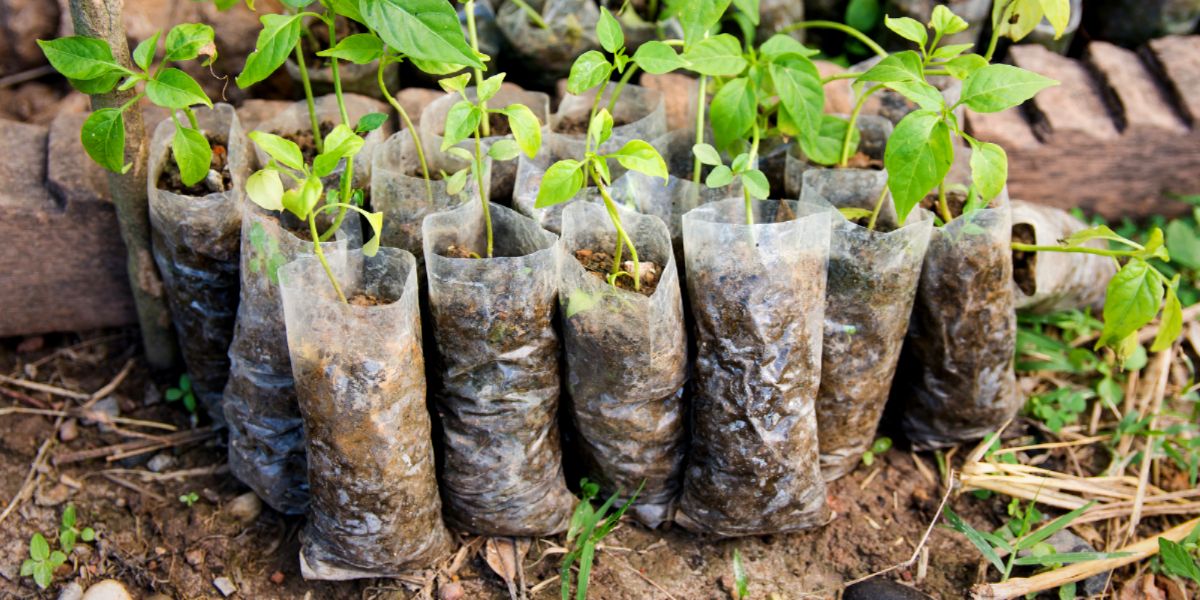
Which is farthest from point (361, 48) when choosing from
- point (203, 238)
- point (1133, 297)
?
point (1133, 297)

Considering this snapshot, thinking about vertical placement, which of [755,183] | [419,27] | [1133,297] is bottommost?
[1133,297]

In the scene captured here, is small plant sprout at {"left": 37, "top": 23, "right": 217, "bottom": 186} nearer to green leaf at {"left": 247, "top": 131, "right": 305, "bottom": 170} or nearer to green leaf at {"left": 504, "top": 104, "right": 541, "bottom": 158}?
green leaf at {"left": 247, "top": 131, "right": 305, "bottom": 170}

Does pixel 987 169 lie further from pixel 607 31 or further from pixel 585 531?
pixel 585 531

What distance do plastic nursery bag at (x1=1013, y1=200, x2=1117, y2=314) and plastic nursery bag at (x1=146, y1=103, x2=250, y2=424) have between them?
5.02 feet

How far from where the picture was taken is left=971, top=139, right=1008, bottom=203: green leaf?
161 centimetres

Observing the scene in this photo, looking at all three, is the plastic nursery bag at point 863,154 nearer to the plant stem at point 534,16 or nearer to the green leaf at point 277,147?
the plant stem at point 534,16

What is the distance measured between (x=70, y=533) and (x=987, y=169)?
1766mm

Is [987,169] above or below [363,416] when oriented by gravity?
above

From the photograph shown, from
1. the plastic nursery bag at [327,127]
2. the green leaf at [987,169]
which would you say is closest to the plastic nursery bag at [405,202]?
the plastic nursery bag at [327,127]

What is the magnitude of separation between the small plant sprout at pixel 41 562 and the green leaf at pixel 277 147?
0.93 meters

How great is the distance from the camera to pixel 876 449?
212 centimetres

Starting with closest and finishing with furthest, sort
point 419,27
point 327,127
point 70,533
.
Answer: point 419,27 → point 70,533 → point 327,127

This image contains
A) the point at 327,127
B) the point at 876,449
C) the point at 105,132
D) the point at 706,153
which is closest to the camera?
the point at 105,132

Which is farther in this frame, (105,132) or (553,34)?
(553,34)
